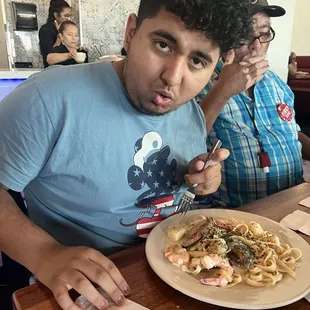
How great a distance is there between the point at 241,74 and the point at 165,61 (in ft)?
2.28

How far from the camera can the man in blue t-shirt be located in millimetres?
739

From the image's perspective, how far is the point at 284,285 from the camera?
68 centimetres

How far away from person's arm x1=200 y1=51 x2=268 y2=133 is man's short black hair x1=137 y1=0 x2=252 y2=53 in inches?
18.2

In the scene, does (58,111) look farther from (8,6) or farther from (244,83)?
(8,6)

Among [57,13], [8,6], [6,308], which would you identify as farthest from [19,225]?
[8,6]

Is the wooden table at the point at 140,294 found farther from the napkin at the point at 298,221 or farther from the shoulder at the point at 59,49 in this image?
the shoulder at the point at 59,49

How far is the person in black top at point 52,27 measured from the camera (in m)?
3.50

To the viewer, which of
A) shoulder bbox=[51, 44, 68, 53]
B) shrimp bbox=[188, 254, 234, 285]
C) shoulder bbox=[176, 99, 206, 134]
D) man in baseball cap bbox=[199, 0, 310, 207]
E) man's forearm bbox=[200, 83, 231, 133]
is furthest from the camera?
shoulder bbox=[51, 44, 68, 53]

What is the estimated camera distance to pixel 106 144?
862 mm

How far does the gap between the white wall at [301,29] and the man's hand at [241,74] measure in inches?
284

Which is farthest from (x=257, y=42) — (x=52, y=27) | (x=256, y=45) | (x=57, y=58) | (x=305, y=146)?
(x=52, y=27)

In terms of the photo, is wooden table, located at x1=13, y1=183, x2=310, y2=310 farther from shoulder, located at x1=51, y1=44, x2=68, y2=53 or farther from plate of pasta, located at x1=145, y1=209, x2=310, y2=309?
shoulder, located at x1=51, y1=44, x2=68, y2=53

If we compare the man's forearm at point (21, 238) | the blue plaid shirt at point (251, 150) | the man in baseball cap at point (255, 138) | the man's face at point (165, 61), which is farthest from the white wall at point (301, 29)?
the man's forearm at point (21, 238)

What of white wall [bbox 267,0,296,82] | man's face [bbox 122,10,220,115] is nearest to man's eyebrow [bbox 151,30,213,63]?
man's face [bbox 122,10,220,115]
